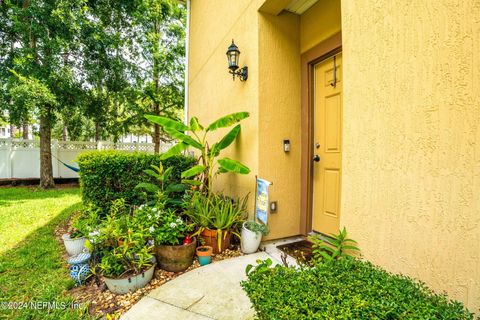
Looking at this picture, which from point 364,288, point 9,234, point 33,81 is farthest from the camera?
point 33,81

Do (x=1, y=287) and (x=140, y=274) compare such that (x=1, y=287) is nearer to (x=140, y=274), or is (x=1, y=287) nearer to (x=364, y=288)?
(x=140, y=274)

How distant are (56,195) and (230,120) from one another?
7.13m

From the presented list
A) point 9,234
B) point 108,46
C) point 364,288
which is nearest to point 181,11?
point 108,46

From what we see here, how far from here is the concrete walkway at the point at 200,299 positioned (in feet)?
6.97

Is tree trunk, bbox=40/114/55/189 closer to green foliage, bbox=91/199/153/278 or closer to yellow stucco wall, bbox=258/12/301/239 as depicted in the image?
green foliage, bbox=91/199/153/278

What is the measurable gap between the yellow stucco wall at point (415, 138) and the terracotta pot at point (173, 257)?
1922 millimetres

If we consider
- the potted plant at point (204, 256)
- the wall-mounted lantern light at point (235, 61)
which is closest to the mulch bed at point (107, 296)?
the potted plant at point (204, 256)

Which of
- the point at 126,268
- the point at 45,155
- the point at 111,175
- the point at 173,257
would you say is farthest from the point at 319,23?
the point at 45,155

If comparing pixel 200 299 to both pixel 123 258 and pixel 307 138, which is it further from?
pixel 307 138

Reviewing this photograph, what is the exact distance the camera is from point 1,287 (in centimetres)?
269

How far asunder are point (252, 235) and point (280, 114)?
1764mm

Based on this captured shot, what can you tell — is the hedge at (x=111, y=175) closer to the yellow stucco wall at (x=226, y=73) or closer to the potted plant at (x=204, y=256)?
the yellow stucco wall at (x=226, y=73)

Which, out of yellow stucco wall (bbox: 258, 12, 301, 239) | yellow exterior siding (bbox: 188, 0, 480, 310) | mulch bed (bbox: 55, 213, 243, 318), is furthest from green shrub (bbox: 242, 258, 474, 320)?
yellow stucco wall (bbox: 258, 12, 301, 239)

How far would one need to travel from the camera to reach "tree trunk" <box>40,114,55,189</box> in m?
8.50
